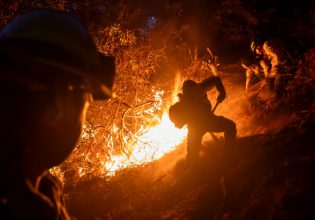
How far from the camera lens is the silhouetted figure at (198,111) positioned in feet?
22.2

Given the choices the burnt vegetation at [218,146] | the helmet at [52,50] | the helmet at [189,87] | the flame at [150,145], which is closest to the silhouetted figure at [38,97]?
the helmet at [52,50]

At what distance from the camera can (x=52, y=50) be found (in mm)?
1813

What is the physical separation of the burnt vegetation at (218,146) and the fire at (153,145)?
22 centimetres

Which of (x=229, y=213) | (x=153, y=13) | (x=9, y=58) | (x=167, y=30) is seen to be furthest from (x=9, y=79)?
(x=153, y=13)

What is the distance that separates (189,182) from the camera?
7223 millimetres

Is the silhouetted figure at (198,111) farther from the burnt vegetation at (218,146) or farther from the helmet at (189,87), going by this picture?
the burnt vegetation at (218,146)

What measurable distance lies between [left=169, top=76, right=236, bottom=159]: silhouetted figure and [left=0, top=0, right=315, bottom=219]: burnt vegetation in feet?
2.29

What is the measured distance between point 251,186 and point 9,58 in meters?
4.96

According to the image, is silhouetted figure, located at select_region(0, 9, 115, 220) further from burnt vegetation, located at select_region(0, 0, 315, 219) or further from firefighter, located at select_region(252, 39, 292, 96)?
firefighter, located at select_region(252, 39, 292, 96)

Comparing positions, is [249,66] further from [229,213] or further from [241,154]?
[229,213]

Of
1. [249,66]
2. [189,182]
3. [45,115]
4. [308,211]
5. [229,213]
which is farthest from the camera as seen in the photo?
[249,66]

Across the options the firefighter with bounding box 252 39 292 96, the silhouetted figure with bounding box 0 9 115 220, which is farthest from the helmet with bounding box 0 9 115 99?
the firefighter with bounding box 252 39 292 96

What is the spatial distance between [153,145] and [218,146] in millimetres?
2343

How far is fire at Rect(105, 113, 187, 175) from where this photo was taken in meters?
9.49
